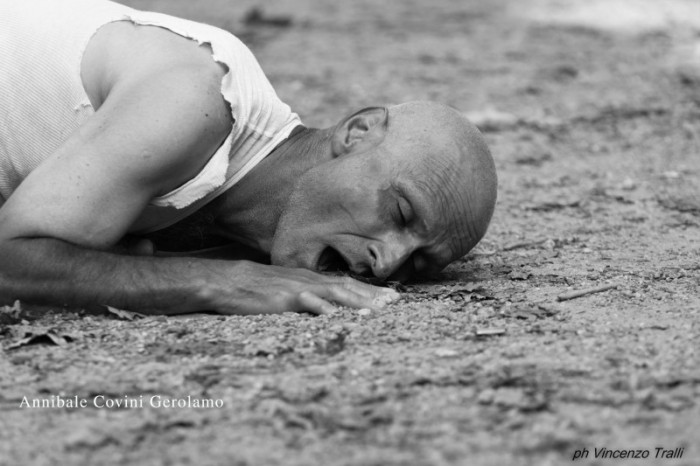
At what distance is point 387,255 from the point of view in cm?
324

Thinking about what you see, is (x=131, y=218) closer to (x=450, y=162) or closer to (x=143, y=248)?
(x=143, y=248)

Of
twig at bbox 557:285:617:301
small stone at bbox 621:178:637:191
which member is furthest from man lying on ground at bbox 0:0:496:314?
small stone at bbox 621:178:637:191

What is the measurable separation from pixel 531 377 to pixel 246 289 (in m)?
0.97

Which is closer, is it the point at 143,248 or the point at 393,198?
the point at 393,198

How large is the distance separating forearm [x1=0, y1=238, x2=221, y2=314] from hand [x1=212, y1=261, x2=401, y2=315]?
0.06 metres

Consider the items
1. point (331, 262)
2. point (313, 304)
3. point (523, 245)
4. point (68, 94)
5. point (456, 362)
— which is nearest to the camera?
point (456, 362)

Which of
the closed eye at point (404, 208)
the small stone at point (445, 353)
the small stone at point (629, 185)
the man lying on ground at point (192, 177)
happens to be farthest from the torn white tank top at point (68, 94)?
the small stone at point (629, 185)

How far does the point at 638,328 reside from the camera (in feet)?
9.41

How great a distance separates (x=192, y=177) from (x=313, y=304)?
523 mm

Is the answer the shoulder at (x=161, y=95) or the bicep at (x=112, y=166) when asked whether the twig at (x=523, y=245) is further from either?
the bicep at (x=112, y=166)

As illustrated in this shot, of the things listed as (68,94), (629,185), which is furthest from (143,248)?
(629,185)

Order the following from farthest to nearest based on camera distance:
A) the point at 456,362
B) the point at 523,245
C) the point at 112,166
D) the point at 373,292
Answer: the point at 523,245 < the point at 373,292 < the point at 112,166 < the point at 456,362

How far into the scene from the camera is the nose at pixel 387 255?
128 inches

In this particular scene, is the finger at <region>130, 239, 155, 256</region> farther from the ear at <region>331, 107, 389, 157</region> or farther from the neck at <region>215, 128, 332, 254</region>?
the ear at <region>331, 107, 389, 157</region>
